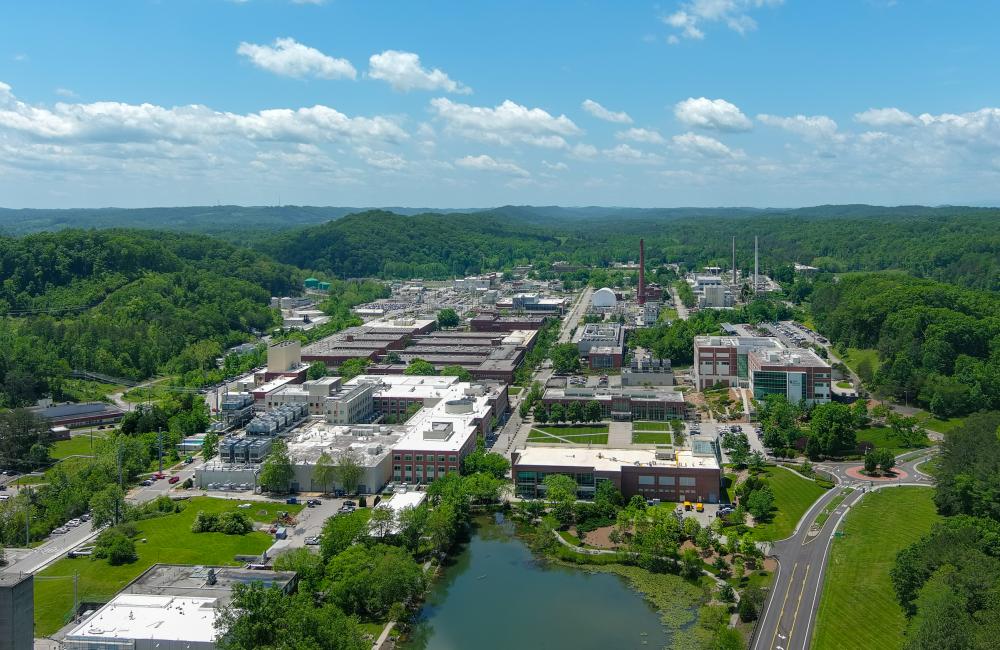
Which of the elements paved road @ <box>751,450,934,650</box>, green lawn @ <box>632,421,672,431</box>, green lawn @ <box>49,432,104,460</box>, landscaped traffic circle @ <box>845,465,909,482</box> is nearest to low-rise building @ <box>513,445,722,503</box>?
paved road @ <box>751,450,934,650</box>

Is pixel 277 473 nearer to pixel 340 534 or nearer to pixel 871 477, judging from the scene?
pixel 340 534

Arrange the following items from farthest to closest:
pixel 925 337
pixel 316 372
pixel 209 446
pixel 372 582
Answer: pixel 925 337 → pixel 316 372 → pixel 209 446 → pixel 372 582

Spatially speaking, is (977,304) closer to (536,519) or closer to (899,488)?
(899,488)

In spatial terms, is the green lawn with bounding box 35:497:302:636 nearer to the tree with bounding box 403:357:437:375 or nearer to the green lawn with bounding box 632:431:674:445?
the green lawn with bounding box 632:431:674:445

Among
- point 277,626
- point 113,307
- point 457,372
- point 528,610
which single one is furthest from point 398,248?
point 277,626

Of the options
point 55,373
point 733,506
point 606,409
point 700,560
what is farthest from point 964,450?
point 55,373

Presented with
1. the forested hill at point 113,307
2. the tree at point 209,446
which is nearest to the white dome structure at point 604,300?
the forested hill at point 113,307
